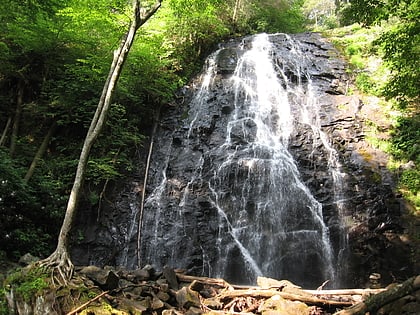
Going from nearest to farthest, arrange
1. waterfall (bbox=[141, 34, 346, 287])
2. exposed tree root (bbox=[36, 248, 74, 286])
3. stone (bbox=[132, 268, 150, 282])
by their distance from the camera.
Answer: exposed tree root (bbox=[36, 248, 74, 286]), stone (bbox=[132, 268, 150, 282]), waterfall (bbox=[141, 34, 346, 287])

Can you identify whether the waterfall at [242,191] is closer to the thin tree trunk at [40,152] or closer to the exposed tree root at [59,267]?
the thin tree trunk at [40,152]

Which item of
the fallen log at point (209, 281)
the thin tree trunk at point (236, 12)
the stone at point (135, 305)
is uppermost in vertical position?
the thin tree trunk at point (236, 12)

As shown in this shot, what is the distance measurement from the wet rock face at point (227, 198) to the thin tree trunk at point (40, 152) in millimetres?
1805

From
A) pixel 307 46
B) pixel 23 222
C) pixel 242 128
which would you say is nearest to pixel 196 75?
pixel 242 128

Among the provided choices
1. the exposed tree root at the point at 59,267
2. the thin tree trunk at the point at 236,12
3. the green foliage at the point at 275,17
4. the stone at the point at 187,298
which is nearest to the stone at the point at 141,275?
the stone at the point at 187,298

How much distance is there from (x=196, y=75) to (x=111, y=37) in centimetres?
467

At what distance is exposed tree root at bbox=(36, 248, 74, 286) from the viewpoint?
484 centimetres

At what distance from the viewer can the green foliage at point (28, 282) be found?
A: 463 centimetres

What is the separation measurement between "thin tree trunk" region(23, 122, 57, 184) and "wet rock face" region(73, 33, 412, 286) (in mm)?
1805

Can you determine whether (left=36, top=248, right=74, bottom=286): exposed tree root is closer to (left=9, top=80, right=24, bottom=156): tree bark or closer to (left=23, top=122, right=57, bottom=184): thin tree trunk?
(left=23, top=122, right=57, bottom=184): thin tree trunk

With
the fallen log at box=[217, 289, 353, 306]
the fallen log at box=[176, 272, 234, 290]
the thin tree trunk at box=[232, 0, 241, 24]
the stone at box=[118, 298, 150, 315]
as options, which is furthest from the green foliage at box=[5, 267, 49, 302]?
the thin tree trunk at box=[232, 0, 241, 24]

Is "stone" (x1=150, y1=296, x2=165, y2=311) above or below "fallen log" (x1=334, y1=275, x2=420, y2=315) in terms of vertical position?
below

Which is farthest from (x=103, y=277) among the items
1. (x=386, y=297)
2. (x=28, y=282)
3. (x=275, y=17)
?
(x=275, y=17)

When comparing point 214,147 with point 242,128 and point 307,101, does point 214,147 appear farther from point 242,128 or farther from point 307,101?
point 307,101
